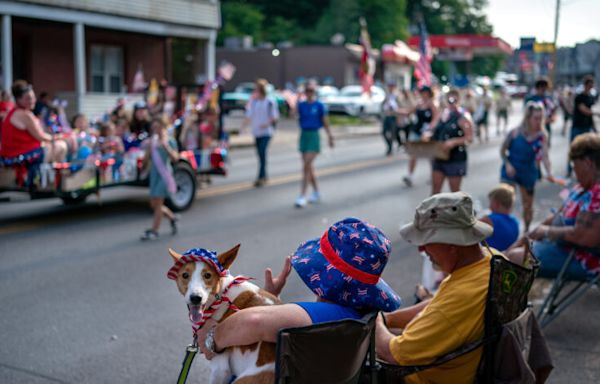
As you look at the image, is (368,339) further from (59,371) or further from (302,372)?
(59,371)

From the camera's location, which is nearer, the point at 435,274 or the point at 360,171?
the point at 435,274

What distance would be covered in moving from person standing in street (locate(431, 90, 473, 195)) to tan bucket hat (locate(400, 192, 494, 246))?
6438mm

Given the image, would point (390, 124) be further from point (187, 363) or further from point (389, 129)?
point (187, 363)

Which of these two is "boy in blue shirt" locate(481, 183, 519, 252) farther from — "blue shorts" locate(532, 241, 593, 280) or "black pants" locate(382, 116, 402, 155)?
Result: "black pants" locate(382, 116, 402, 155)

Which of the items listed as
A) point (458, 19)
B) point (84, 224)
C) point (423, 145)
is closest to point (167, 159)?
point (84, 224)

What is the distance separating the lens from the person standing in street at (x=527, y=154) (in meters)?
9.34

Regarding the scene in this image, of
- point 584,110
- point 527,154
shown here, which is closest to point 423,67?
point 584,110

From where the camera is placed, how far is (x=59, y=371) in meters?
5.31

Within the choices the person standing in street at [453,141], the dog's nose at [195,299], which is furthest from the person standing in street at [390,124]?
the dog's nose at [195,299]

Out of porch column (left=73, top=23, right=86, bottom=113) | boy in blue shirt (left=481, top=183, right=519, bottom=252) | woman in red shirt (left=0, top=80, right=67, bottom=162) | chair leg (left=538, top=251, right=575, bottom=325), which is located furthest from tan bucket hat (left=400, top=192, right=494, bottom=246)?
porch column (left=73, top=23, right=86, bottom=113)

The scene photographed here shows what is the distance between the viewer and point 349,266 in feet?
10.0

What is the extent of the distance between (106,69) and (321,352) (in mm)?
25205

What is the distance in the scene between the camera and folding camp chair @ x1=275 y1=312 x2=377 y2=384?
2.83 m

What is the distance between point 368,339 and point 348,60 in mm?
53079
